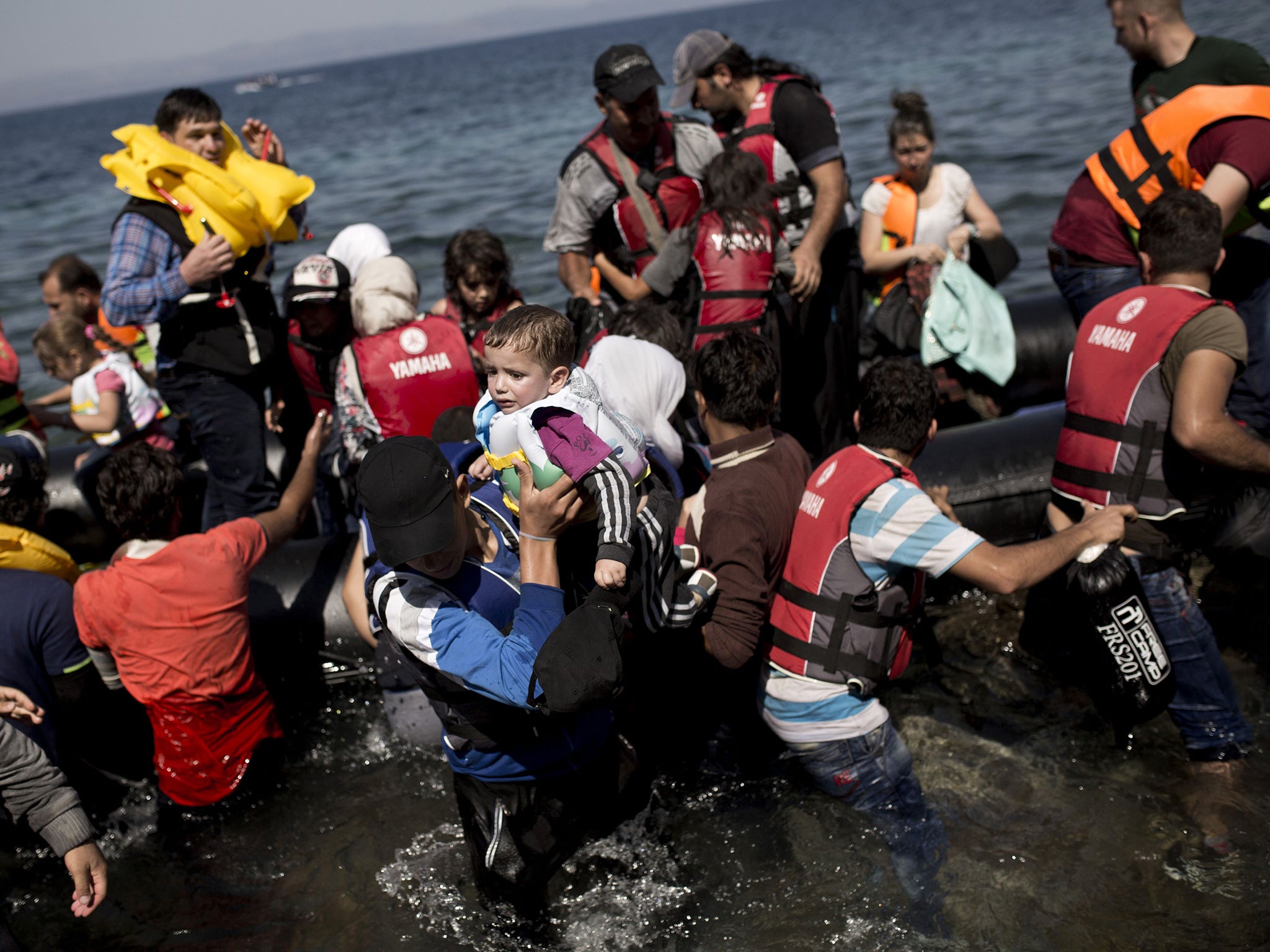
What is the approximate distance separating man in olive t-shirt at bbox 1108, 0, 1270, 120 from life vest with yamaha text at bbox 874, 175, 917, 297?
50.6 inches

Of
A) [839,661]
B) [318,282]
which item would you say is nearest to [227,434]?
[318,282]

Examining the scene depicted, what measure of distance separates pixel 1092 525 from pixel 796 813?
60.4 inches

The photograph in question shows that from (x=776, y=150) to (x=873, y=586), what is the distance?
2.60 metres

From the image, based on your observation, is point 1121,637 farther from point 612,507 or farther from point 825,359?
point 825,359

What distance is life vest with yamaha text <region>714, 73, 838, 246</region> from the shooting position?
4.59 m

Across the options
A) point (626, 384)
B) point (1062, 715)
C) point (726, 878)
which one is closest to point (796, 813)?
point (726, 878)

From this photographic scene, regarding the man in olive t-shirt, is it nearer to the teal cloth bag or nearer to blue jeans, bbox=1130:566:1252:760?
the teal cloth bag

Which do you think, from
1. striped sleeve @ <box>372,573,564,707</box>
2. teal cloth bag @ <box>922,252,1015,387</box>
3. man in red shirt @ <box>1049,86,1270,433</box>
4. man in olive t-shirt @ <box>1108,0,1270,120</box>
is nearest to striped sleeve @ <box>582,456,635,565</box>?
striped sleeve @ <box>372,573,564,707</box>

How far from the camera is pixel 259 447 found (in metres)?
4.54

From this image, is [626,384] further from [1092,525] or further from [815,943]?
[815,943]

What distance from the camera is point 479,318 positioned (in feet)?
14.7

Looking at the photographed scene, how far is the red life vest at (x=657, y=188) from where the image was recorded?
14.9 feet

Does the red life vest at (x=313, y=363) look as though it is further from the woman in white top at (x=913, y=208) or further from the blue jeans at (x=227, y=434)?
the woman in white top at (x=913, y=208)

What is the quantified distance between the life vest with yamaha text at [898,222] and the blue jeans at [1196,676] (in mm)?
2659
